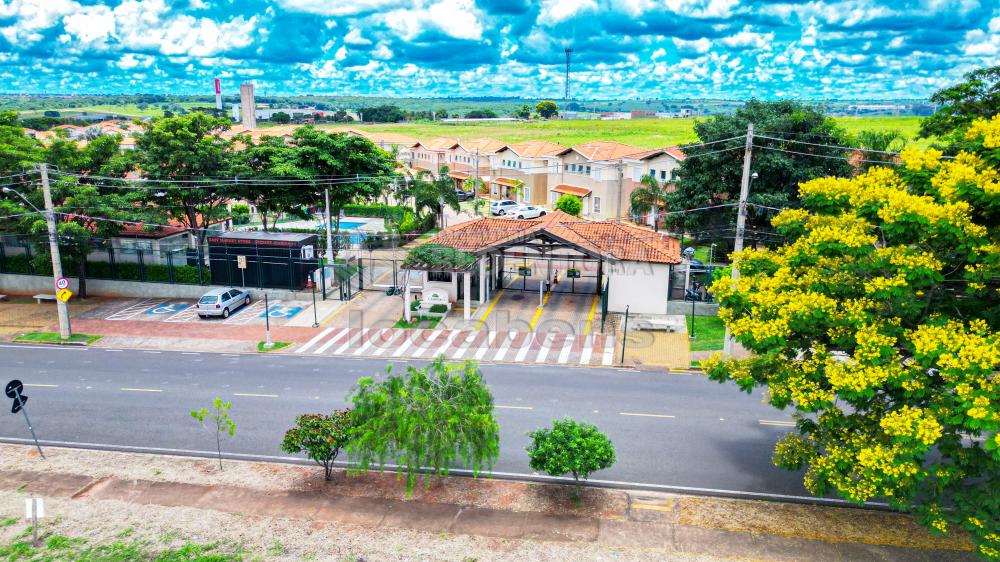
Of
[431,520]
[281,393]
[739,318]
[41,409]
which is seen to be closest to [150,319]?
[41,409]

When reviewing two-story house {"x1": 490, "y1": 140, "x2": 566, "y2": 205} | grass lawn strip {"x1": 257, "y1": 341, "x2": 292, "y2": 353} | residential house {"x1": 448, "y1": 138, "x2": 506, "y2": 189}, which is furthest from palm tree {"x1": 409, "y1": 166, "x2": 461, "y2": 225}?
grass lawn strip {"x1": 257, "y1": 341, "x2": 292, "y2": 353}

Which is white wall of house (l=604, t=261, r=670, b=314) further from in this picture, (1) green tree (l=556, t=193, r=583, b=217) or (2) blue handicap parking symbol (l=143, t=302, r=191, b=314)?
(1) green tree (l=556, t=193, r=583, b=217)

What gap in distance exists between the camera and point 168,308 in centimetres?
3734

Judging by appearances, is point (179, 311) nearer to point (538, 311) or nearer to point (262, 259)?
point (262, 259)

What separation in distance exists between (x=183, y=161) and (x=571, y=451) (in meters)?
33.8

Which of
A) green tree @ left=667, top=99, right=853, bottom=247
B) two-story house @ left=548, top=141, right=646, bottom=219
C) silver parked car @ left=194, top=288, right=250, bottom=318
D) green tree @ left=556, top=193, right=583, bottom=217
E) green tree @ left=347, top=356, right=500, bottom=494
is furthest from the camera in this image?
green tree @ left=556, top=193, right=583, bottom=217

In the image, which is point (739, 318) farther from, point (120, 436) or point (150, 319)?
point (150, 319)

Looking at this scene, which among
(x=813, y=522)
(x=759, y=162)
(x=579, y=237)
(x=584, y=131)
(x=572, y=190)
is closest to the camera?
(x=813, y=522)

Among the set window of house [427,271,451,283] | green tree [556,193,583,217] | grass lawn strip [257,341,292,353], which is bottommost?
grass lawn strip [257,341,292,353]

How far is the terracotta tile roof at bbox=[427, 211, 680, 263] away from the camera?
34.2 meters

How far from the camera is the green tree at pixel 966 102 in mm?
34188

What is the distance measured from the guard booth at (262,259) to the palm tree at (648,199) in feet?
79.5

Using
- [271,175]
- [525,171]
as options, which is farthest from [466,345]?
[525,171]

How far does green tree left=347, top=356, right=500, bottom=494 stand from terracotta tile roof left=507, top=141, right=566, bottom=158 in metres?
56.6
